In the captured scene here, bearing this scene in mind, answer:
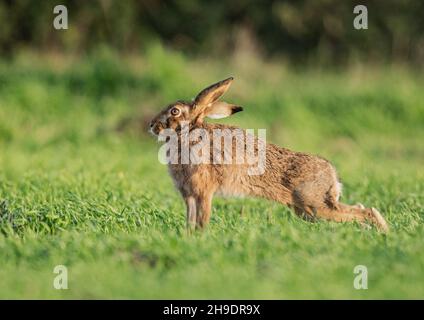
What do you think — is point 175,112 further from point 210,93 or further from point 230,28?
point 230,28

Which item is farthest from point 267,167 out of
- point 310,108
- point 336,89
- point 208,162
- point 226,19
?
point 226,19

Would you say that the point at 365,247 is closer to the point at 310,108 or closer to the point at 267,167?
the point at 267,167

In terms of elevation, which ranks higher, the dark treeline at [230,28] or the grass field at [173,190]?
the dark treeline at [230,28]

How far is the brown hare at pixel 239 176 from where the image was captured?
7.47 meters

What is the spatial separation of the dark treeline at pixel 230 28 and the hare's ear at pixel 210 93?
54.9ft

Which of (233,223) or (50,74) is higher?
(50,74)

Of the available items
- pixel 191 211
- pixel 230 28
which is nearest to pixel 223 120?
pixel 191 211

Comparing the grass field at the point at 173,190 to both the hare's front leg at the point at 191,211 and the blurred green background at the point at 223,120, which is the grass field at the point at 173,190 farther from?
the hare's front leg at the point at 191,211

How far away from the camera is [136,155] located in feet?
42.3

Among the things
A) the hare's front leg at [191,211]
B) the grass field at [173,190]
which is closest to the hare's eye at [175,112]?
the hare's front leg at [191,211]

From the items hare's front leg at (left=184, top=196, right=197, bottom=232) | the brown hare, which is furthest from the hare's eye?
hare's front leg at (left=184, top=196, right=197, bottom=232)

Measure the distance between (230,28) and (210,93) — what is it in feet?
64.8
